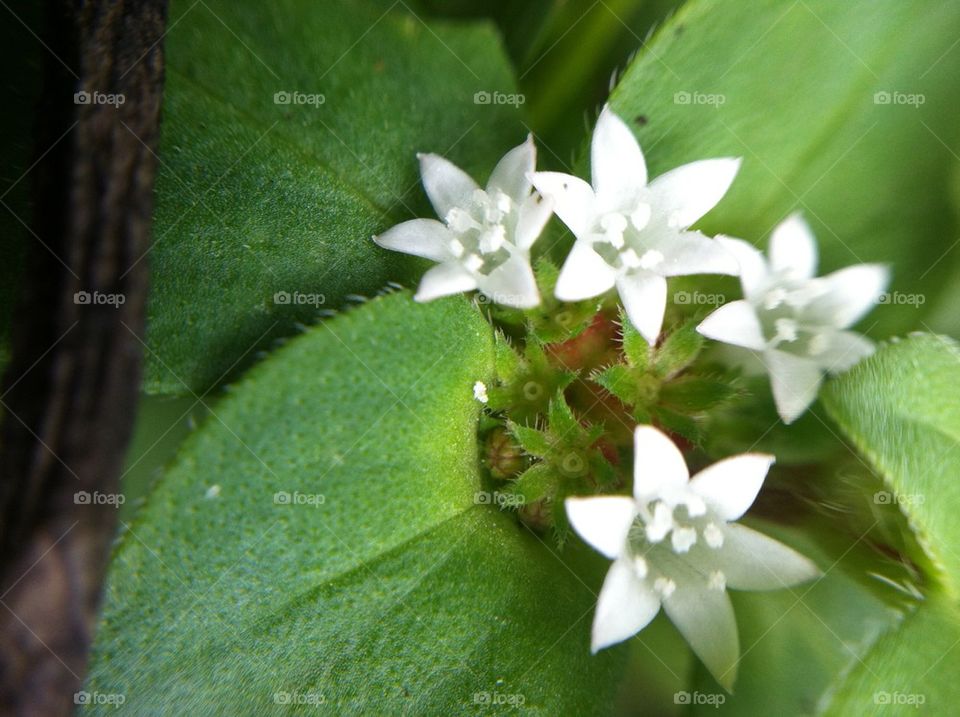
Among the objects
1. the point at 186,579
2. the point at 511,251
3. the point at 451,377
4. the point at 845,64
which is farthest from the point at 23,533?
the point at 845,64

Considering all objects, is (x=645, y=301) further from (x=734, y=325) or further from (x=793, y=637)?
(x=793, y=637)

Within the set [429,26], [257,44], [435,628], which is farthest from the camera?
[429,26]

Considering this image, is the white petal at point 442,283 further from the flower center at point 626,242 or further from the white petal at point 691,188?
the white petal at point 691,188

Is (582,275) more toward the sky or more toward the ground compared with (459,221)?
more toward the ground

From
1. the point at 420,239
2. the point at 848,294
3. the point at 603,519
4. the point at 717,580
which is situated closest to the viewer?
the point at 603,519

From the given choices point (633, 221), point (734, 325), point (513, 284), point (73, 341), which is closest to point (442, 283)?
point (513, 284)

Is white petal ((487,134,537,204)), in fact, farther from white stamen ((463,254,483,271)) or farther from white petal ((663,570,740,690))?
white petal ((663,570,740,690))

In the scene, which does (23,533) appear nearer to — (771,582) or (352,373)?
(352,373)
